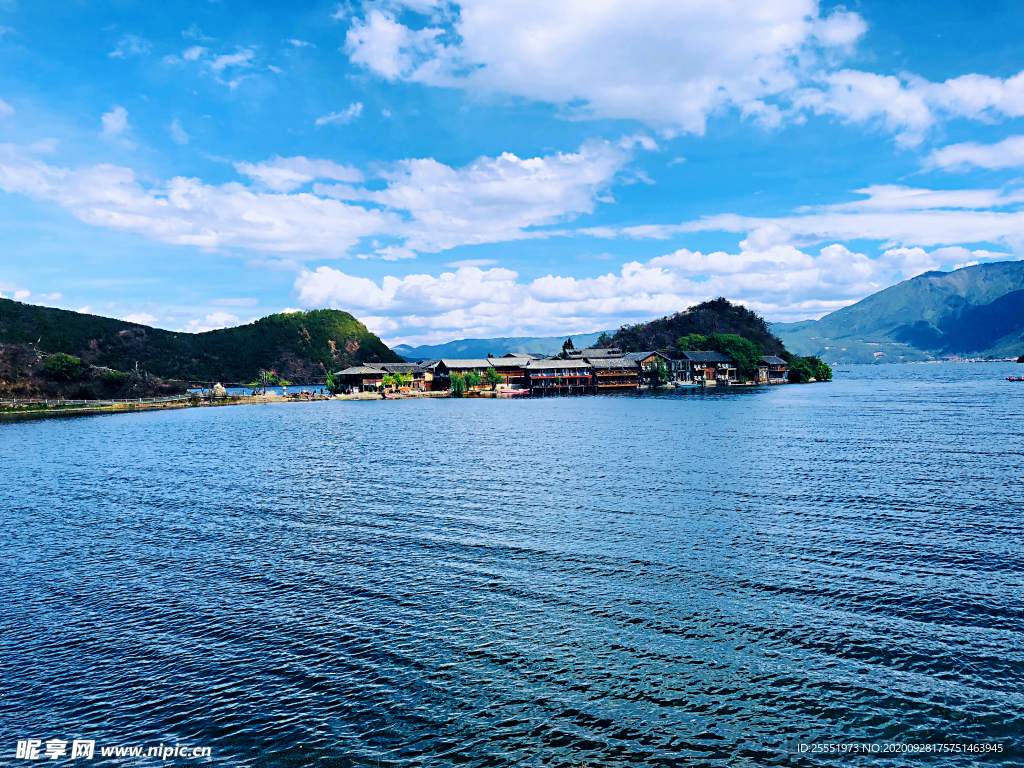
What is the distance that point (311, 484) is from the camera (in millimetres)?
41906

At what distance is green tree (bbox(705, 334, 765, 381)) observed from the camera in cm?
18275

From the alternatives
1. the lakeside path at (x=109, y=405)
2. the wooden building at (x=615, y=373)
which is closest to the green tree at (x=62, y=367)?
the lakeside path at (x=109, y=405)

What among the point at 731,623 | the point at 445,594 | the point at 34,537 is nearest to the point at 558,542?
the point at 445,594

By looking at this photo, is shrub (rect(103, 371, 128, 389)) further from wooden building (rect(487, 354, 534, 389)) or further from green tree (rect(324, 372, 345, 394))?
wooden building (rect(487, 354, 534, 389))

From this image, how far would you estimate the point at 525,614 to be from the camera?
1923cm

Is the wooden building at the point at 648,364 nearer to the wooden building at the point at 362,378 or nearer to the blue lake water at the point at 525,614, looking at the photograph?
the wooden building at the point at 362,378

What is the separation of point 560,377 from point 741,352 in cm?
6447

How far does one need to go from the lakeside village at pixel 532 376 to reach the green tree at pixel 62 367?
62.7 metres

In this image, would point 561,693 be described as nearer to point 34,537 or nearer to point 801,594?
point 801,594

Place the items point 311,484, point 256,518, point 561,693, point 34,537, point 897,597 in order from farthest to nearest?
point 311,484, point 256,518, point 34,537, point 897,597, point 561,693

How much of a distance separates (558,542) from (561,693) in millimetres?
11982

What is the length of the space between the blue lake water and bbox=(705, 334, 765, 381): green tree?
144726mm

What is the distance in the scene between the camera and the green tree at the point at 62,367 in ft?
426

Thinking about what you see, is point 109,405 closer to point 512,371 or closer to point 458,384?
point 458,384
